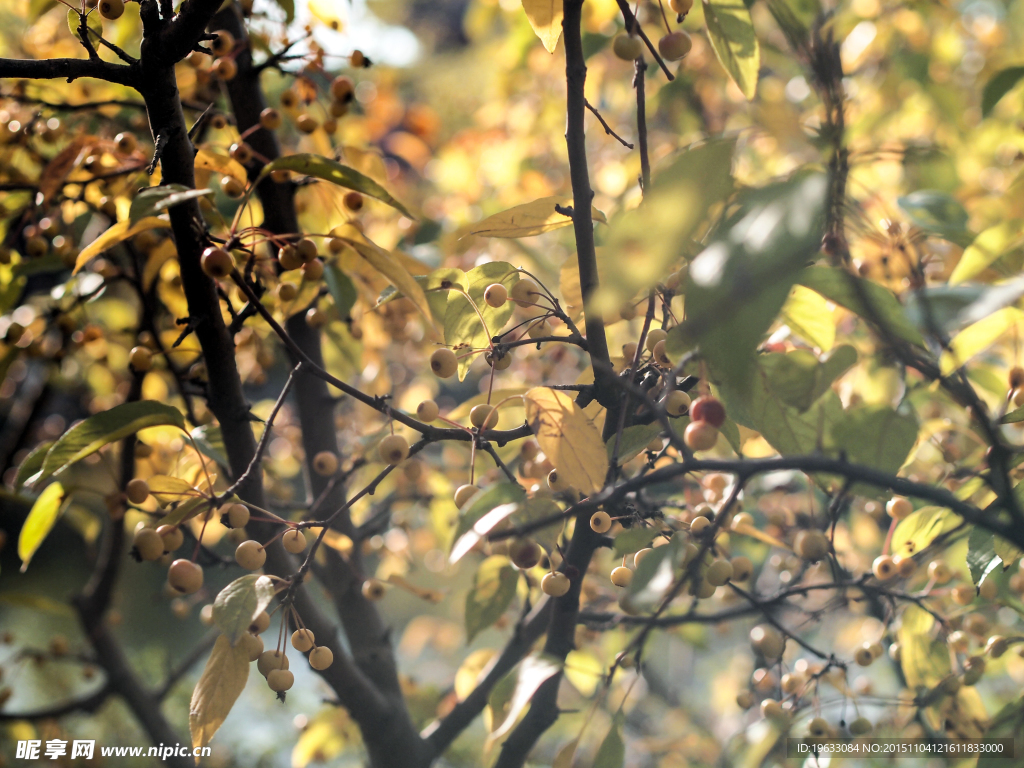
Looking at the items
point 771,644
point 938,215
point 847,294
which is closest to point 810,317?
point 847,294

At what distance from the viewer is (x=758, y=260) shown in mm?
265

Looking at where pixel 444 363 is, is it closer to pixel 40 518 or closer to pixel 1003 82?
pixel 40 518

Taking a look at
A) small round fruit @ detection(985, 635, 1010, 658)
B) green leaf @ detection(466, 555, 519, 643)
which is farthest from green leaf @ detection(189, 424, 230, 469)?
small round fruit @ detection(985, 635, 1010, 658)

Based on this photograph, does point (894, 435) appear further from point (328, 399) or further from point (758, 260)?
point (328, 399)

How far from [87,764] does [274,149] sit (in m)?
0.95

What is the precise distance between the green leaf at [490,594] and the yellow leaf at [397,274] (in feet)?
0.82

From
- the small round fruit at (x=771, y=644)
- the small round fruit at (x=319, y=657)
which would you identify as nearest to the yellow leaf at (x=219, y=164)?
the small round fruit at (x=319, y=657)

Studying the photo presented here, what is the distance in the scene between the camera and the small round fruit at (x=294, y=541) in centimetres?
53

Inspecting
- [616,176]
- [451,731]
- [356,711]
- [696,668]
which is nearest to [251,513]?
[356,711]

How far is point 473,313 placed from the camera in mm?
541

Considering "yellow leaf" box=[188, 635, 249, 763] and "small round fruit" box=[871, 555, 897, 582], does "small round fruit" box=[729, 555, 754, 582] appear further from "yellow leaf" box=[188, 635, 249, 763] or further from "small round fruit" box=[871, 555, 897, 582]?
"yellow leaf" box=[188, 635, 249, 763]

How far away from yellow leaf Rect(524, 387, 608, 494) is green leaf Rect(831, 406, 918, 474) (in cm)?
16

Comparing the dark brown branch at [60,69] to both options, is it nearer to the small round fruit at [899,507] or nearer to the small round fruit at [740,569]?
the small round fruit at [740,569]

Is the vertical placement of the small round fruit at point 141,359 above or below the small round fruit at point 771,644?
above
